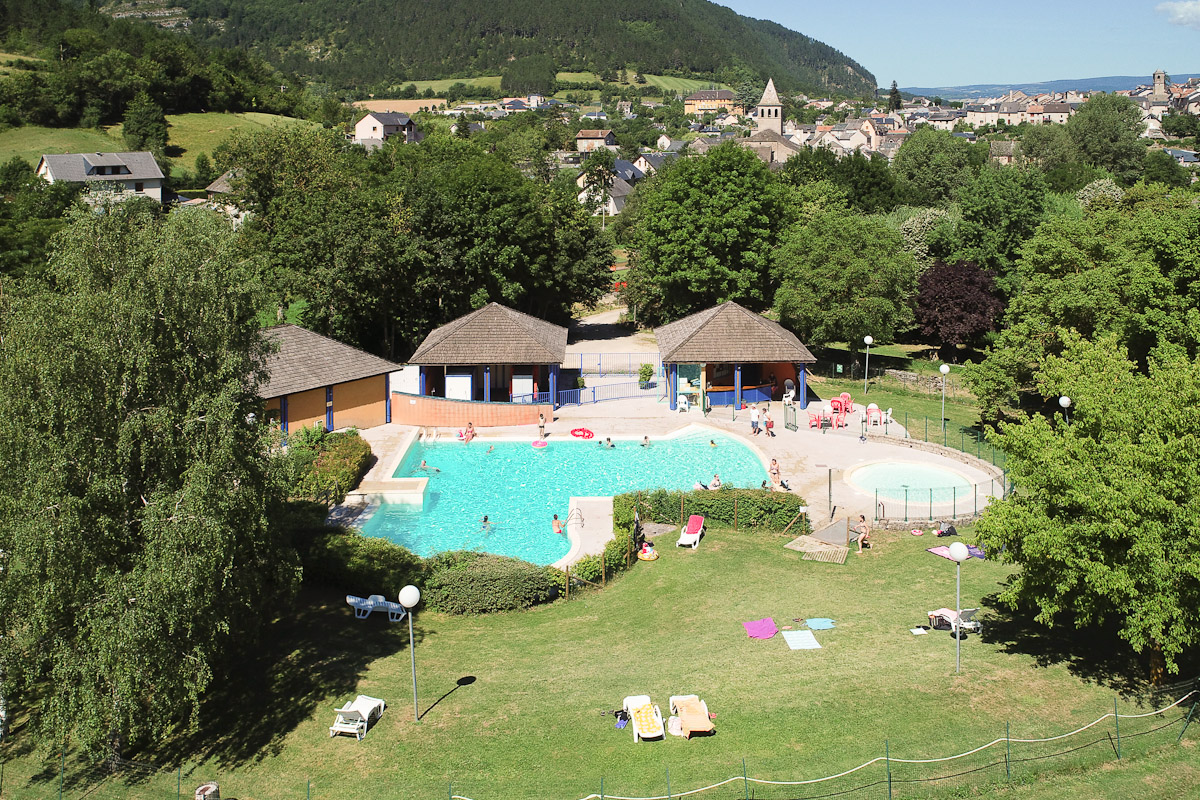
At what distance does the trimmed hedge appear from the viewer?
2523 centimetres

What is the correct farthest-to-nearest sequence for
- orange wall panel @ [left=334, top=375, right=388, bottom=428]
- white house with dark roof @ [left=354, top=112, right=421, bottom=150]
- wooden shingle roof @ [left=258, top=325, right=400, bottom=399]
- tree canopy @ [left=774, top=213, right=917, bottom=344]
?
white house with dark roof @ [left=354, top=112, right=421, bottom=150] < tree canopy @ [left=774, top=213, right=917, bottom=344] < orange wall panel @ [left=334, top=375, right=388, bottom=428] < wooden shingle roof @ [left=258, top=325, right=400, bottom=399]

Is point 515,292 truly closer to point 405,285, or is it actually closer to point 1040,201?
point 405,285

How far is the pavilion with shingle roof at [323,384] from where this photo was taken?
1291 inches

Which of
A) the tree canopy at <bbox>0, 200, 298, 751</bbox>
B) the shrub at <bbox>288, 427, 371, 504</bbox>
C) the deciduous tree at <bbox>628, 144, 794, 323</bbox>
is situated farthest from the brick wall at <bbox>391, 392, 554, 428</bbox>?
the tree canopy at <bbox>0, 200, 298, 751</bbox>

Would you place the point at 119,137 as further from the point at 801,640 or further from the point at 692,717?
the point at 692,717

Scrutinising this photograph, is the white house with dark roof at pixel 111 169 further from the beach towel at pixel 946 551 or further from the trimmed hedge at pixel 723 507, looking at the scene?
the beach towel at pixel 946 551

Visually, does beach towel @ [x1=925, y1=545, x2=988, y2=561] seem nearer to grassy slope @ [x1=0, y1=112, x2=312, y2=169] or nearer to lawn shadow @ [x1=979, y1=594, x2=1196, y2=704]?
lawn shadow @ [x1=979, y1=594, x2=1196, y2=704]

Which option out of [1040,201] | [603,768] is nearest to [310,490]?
[603,768]

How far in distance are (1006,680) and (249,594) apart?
13741mm

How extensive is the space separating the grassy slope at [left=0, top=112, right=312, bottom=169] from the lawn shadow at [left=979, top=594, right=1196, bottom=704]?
281ft

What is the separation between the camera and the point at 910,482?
29391 millimetres

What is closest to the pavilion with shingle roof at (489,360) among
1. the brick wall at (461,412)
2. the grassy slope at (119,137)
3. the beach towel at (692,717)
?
the brick wall at (461,412)

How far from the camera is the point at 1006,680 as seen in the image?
54.1 feet

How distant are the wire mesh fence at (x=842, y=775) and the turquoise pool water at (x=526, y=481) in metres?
10.6
